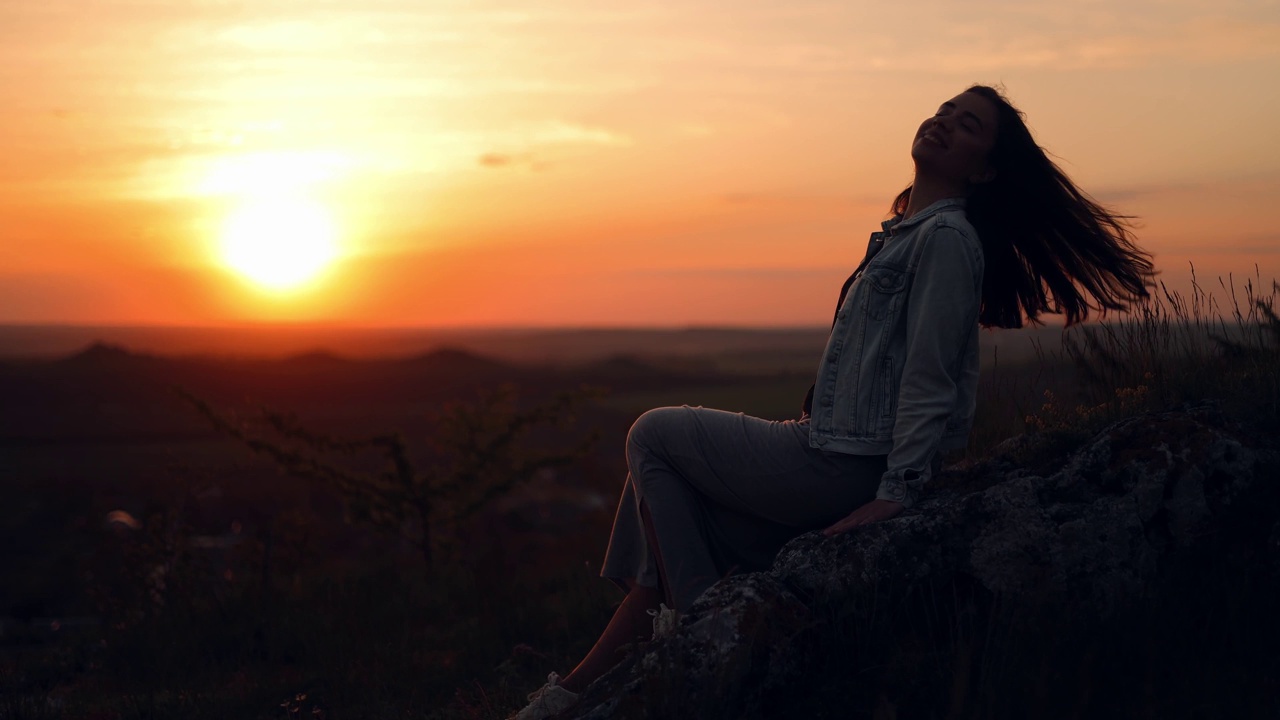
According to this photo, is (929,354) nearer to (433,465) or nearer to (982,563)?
(982,563)

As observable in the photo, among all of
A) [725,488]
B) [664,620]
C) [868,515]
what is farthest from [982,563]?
[664,620]

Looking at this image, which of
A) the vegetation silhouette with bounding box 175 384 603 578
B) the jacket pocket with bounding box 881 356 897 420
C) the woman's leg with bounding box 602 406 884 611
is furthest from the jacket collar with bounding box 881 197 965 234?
the vegetation silhouette with bounding box 175 384 603 578

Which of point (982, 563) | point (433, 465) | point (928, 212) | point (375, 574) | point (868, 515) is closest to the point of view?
point (982, 563)

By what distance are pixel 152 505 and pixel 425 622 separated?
9.22ft

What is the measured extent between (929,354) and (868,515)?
573 mm

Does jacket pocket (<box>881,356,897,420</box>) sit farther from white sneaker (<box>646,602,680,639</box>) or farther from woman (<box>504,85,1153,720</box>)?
white sneaker (<box>646,602,680,639</box>)

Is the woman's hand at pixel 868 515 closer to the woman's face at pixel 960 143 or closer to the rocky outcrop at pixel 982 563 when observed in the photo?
the rocky outcrop at pixel 982 563

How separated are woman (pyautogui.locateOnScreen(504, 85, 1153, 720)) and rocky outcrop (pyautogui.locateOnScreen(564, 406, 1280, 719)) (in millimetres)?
202

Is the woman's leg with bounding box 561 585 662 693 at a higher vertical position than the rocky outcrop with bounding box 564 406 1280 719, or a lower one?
lower

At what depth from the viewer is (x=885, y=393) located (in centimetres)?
341

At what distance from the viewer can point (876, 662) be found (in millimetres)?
2984

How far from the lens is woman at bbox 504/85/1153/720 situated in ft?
11.0

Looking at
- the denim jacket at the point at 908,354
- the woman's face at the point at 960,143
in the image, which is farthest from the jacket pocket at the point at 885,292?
the woman's face at the point at 960,143

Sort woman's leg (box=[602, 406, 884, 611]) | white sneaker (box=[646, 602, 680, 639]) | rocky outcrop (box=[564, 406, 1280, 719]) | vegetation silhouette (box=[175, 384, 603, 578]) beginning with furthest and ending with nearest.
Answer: vegetation silhouette (box=[175, 384, 603, 578])
woman's leg (box=[602, 406, 884, 611])
white sneaker (box=[646, 602, 680, 639])
rocky outcrop (box=[564, 406, 1280, 719])
